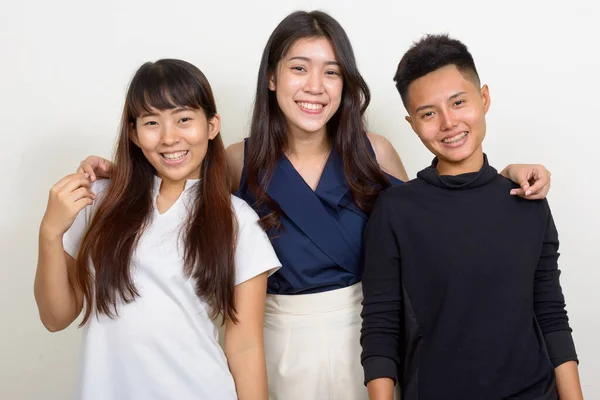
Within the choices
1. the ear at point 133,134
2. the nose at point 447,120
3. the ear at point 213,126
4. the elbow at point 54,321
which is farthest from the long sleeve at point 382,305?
the elbow at point 54,321

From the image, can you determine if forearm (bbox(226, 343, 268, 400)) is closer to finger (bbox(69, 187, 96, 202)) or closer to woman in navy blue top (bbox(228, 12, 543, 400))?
woman in navy blue top (bbox(228, 12, 543, 400))

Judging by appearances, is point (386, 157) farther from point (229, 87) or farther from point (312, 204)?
point (229, 87)

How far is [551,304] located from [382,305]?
0.39 m

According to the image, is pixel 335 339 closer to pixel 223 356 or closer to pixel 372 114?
pixel 223 356

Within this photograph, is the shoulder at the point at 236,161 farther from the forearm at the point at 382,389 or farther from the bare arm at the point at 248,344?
the forearm at the point at 382,389

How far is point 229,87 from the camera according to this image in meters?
2.14

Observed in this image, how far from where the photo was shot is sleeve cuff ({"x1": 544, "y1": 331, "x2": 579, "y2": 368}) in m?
1.48

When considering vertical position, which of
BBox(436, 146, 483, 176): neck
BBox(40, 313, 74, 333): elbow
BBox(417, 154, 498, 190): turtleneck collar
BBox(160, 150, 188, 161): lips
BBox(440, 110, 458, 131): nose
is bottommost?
BBox(40, 313, 74, 333): elbow

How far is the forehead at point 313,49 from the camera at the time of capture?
1.70 meters

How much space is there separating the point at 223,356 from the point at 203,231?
0.94 feet

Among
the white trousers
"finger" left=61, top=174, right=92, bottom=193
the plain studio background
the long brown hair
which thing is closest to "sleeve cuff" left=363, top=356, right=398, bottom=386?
the white trousers

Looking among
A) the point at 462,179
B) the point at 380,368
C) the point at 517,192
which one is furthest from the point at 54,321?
the point at 517,192

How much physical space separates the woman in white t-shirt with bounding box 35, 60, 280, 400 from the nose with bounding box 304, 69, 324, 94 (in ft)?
0.85

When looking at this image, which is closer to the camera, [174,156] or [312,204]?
[174,156]
